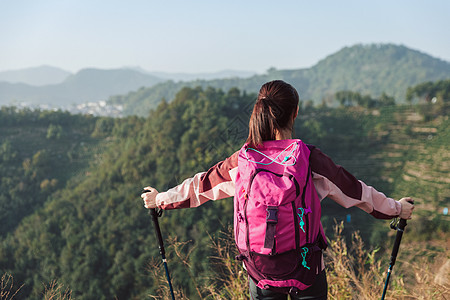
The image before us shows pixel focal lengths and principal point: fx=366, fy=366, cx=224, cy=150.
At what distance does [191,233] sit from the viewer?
16.2 metres

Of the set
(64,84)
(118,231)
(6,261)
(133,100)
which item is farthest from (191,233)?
(64,84)

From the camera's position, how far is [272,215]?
1139 mm

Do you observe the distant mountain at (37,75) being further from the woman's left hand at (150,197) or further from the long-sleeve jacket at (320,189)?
the long-sleeve jacket at (320,189)

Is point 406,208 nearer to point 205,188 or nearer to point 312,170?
point 312,170

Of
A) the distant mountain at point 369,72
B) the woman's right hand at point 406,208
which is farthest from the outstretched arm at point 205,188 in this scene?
the distant mountain at point 369,72

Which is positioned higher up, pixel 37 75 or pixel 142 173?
pixel 37 75

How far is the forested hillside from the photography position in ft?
56.8

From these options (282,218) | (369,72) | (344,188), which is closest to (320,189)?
(344,188)

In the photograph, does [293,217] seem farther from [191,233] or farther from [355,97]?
[355,97]

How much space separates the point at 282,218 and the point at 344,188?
0.78 feet

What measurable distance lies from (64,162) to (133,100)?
23104 mm

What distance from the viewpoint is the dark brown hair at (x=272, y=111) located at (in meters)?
1.21

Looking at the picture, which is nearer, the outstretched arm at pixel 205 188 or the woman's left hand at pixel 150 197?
the outstretched arm at pixel 205 188

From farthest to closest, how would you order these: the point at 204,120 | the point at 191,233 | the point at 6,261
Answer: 1. the point at 204,120
2. the point at 6,261
3. the point at 191,233
